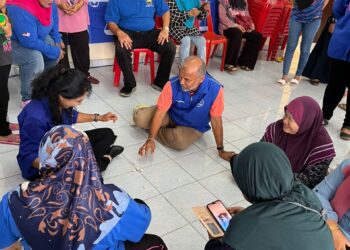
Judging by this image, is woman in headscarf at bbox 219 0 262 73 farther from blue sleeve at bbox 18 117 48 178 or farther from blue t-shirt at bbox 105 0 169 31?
blue sleeve at bbox 18 117 48 178

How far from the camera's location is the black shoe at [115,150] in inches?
103

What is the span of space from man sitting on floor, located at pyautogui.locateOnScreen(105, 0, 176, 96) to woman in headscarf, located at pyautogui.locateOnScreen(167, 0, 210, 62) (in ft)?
0.55

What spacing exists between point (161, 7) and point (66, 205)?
308 centimetres

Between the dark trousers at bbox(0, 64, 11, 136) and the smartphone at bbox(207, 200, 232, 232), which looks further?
the dark trousers at bbox(0, 64, 11, 136)

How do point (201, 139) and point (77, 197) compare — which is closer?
point (77, 197)

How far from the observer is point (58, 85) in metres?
1.90

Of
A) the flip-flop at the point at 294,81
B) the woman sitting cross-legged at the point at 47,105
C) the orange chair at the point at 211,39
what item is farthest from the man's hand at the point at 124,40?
the flip-flop at the point at 294,81

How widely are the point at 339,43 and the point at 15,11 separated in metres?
2.63

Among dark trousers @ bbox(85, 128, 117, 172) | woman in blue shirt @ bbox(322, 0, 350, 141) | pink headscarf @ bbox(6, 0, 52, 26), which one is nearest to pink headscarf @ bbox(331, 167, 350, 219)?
dark trousers @ bbox(85, 128, 117, 172)

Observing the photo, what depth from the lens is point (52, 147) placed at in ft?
4.08

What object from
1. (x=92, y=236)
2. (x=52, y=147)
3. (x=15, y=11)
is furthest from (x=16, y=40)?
(x=92, y=236)

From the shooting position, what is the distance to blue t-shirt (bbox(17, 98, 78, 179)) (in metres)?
1.97

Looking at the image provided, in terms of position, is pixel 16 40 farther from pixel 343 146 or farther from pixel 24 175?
pixel 343 146

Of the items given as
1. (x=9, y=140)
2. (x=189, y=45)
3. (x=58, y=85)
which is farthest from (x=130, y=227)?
(x=189, y=45)
